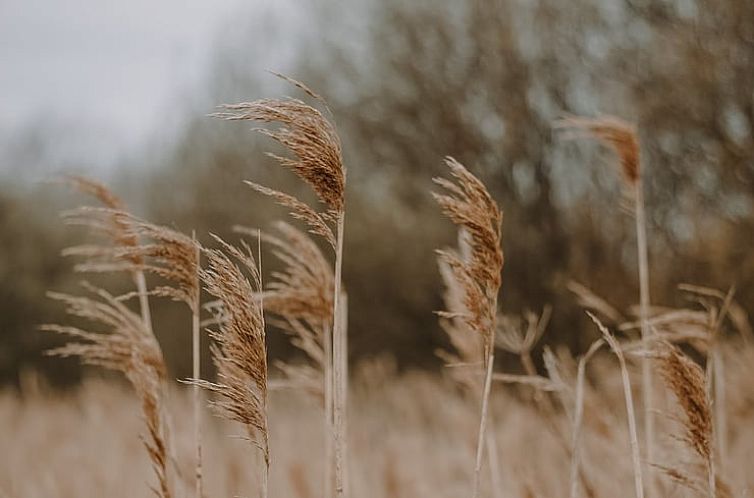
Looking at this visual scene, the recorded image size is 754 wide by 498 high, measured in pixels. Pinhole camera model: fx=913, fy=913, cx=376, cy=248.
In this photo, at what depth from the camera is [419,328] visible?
12.1m

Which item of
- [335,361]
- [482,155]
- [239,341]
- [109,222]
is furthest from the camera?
[482,155]

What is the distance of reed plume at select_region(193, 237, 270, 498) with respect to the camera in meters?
1.72

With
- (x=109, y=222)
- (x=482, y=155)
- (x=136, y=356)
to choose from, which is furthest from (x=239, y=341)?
(x=482, y=155)

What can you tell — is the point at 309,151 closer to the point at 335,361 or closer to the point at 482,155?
the point at 335,361

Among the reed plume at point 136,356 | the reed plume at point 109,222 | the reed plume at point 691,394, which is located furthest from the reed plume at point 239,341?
the reed plume at point 691,394

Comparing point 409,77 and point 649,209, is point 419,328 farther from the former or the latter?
point 649,209

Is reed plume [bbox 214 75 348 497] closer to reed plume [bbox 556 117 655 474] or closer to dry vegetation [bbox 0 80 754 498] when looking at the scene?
dry vegetation [bbox 0 80 754 498]

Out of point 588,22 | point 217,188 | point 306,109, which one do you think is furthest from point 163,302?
point 306,109

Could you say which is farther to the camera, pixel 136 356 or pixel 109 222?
pixel 109 222

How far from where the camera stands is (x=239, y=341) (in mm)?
1735

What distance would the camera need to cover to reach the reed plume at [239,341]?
1718 millimetres

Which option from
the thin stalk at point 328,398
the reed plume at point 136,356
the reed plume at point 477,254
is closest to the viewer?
the reed plume at point 477,254

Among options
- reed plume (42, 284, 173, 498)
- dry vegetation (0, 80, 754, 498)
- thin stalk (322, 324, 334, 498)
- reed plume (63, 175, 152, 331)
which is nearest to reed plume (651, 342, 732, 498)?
dry vegetation (0, 80, 754, 498)

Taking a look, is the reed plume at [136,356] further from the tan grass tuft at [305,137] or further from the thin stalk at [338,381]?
the tan grass tuft at [305,137]
